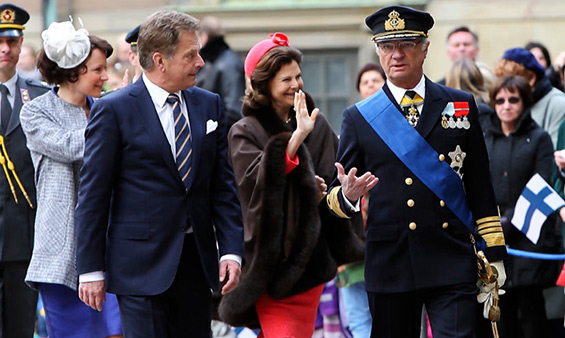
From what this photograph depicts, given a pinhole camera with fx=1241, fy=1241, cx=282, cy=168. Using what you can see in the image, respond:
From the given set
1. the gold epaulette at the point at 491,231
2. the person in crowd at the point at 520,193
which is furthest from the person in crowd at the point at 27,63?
the gold epaulette at the point at 491,231

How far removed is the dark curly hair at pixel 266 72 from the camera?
24.1 ft

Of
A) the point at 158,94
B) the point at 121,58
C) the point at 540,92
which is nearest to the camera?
the point at 158,94

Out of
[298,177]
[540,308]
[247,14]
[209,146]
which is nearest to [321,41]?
[247,14]

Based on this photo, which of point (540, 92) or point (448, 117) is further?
point (540, 92)

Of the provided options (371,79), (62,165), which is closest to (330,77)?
(371,79)

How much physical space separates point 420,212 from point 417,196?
82 millimetres

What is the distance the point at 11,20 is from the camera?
313 inches

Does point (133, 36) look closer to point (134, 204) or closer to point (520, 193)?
point (134, 204)

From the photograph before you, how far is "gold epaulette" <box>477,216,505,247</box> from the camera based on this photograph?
6246mm

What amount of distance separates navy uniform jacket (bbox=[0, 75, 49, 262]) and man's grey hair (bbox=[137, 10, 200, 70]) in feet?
5.77

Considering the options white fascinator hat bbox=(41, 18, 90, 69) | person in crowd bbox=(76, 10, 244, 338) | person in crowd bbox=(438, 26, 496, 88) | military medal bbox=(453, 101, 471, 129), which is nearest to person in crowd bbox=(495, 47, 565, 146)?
person in crowd bbox=(438, 26, 496, 88)

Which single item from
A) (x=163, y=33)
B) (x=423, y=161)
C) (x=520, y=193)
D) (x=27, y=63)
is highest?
(x=163, y=33)

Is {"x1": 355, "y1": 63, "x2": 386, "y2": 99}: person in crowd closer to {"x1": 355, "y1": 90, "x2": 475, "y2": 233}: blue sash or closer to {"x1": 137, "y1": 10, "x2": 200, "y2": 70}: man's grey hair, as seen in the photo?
{"x1": 355, "y1": 90, "x2": 475, "y2": 233}: blue sash

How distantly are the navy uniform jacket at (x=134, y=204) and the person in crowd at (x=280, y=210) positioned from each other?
39.5 inches
